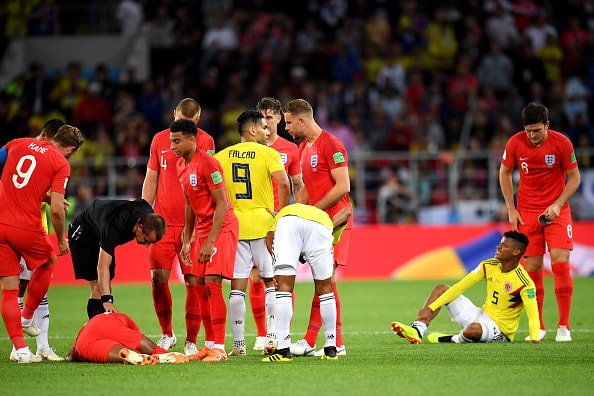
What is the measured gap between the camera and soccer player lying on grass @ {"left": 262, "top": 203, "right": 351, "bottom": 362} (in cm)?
978

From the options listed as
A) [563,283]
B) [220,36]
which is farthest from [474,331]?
[220,36]

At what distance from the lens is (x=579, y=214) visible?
2255 cm

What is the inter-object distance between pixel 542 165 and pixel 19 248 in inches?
246

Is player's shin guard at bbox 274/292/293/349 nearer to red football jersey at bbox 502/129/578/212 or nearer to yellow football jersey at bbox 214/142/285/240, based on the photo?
yellow football jersey at bbox 214/142/285/240

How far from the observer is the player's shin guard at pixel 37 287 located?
10.8 m

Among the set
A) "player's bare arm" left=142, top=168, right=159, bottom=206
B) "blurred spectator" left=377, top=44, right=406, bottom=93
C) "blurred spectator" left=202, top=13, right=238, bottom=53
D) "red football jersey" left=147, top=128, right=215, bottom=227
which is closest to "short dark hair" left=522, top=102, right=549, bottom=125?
"red football jersey" left=147, top=128, right=215, bottom=227

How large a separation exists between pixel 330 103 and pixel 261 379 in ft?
54.5

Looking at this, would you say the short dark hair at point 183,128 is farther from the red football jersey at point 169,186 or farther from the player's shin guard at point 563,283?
the player's shin guard at point 563,283

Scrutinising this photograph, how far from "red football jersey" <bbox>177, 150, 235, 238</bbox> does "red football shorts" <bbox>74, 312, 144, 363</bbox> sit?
1.22 meters

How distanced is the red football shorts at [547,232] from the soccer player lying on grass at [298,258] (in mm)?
3626

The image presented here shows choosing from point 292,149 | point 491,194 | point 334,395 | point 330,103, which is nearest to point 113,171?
point 330,103

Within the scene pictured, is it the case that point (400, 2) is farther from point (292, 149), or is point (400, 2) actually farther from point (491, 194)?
point (292, 149)

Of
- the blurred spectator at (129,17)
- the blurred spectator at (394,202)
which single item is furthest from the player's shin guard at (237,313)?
the blurred spectator at (129,17)

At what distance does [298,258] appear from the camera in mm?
9898
